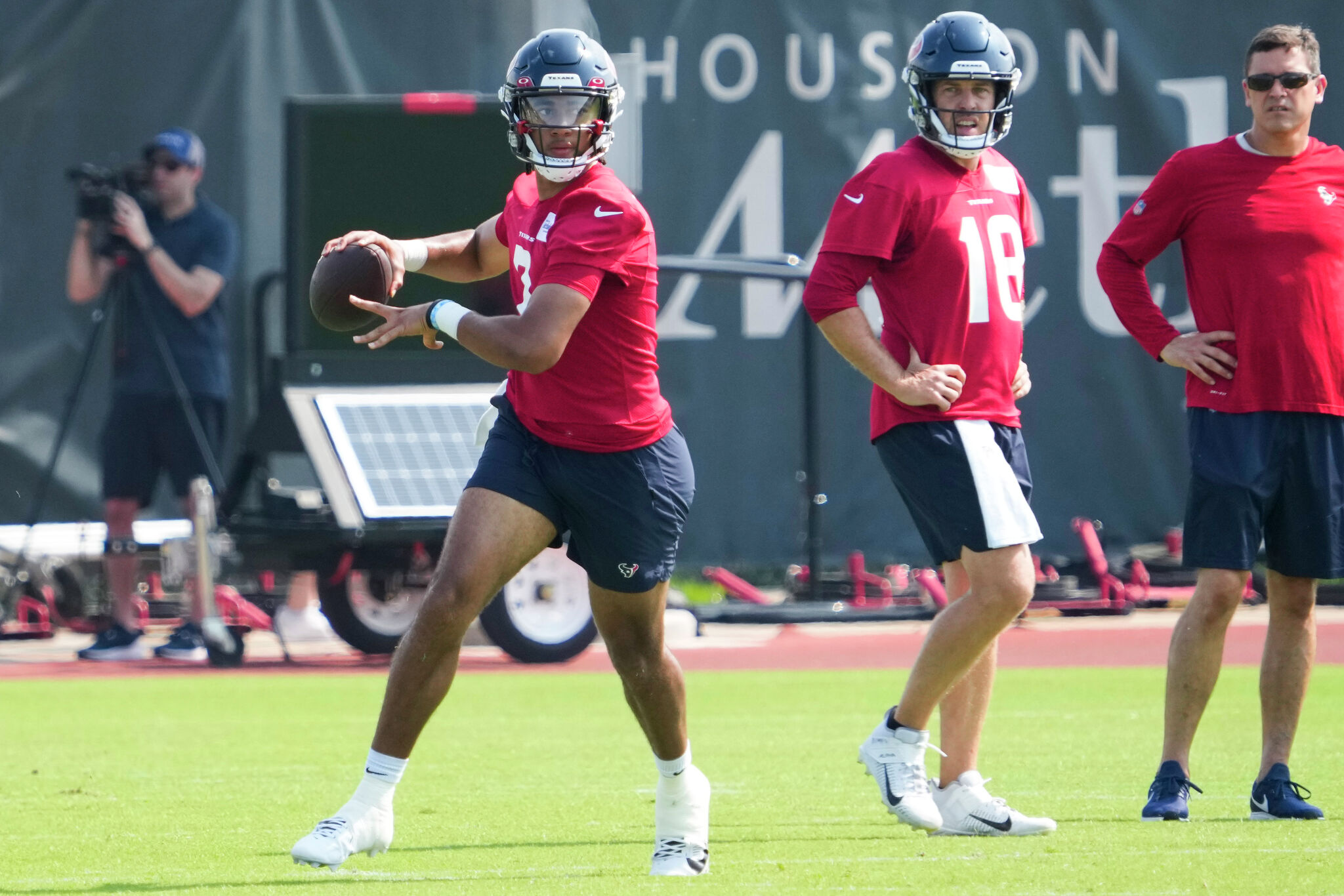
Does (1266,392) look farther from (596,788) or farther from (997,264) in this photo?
(596,788)

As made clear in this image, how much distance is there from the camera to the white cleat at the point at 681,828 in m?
4.71

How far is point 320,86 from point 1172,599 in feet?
21.0

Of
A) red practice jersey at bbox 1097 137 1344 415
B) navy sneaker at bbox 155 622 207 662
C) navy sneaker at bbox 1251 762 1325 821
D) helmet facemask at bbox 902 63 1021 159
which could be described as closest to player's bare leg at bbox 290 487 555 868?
helmet facemask at bbox 902 63 1021 159

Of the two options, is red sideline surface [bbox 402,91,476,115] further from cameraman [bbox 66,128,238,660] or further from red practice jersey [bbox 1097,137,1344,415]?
red practice jersey [bbox 1097,137,1344,415]

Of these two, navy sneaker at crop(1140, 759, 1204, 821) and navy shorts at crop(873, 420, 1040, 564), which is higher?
navy shorts at crop(873, 420, 1040, 564)

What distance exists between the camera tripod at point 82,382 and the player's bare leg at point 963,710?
6.41m

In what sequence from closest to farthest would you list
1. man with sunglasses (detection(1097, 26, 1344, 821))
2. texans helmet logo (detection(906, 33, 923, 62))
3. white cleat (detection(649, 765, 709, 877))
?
white cleat (detection(649, 765, 709, 877))
texans helmet logo (detection(906, 33, 923, 62))
man with sunglasses (detection(1097, 26, 1344, 821))

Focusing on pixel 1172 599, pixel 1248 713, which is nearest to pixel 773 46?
pixel 1172 599

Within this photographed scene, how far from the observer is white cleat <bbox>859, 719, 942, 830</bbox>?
516 centimetres

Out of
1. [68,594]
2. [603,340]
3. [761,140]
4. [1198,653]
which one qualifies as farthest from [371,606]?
[603,340]

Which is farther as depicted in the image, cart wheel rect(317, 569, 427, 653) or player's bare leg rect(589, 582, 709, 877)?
cart wheel rect(317, 569, 427, 653)

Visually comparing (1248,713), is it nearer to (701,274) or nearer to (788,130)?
(701,274)

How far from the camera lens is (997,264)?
5285 millimetres

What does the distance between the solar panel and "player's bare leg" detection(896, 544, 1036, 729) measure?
5721mm
